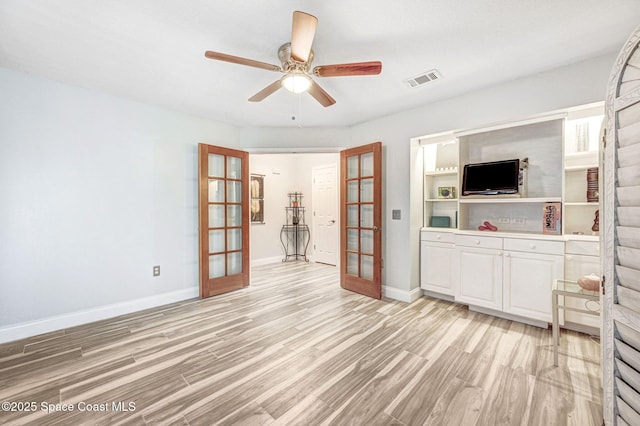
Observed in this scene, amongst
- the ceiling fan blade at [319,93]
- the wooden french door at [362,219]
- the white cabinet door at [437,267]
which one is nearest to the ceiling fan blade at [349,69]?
the ceiling fan blade at [319,93]

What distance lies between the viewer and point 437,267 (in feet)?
11.4

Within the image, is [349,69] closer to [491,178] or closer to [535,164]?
[491,178]

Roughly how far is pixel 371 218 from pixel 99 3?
11.0 feet

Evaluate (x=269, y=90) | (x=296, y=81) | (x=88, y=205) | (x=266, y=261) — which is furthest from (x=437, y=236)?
(x=88, y=205)

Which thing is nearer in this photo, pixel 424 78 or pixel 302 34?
pixel 302 34

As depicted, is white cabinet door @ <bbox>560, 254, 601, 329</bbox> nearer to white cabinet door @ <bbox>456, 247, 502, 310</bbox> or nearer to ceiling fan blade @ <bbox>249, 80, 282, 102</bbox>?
white cabinet door @ <bbox>456, 247, 502, 310</bbox>

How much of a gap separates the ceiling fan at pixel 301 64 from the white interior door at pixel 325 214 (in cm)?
347

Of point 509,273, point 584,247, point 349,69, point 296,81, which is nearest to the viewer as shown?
point 349,69

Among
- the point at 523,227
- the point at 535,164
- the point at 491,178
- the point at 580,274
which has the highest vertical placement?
the point at 535,164

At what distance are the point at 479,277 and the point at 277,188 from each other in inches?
178

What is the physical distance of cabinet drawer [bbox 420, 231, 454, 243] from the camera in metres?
3.36

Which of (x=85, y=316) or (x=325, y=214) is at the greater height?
(x=325, y=214)

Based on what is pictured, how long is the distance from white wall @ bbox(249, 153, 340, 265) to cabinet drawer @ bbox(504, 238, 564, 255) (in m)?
3.72

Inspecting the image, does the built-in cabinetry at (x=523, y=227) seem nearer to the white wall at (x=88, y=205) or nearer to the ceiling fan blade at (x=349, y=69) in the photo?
the ceiling fan blade at (x=349, y=69)
